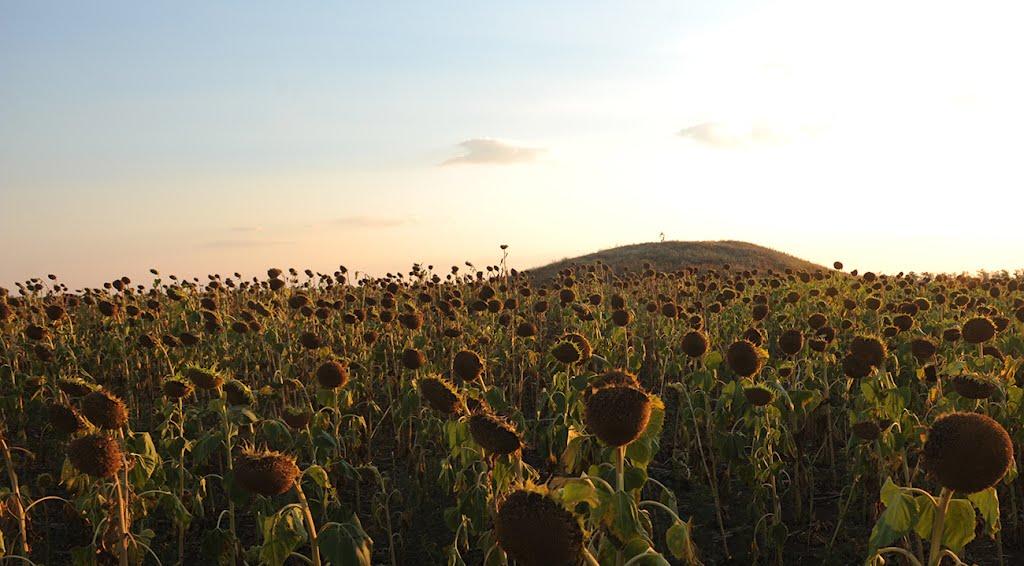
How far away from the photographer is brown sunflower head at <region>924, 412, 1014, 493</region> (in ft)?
8.46

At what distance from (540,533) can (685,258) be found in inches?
1250

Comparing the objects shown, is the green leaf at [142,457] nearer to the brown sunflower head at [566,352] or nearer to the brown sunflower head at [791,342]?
the brown sunflower head at [566,352]

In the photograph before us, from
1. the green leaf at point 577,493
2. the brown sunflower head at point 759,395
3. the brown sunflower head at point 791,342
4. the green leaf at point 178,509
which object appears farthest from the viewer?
the brown sunflower head at point 791,342

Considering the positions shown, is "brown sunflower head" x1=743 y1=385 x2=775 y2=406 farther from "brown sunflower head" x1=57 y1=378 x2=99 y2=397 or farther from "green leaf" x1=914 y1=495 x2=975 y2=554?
"brown sunflower head" x1=57 y1=378 x2=99 y2=397

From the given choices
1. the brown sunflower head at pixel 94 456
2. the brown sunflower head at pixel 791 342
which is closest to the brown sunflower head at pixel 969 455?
the brown sunflower head at pixel 94 456

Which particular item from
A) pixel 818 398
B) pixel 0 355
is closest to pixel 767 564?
pixel 818 398

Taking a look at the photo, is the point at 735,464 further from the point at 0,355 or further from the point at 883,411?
the point at 0,355

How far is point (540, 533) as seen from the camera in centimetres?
215

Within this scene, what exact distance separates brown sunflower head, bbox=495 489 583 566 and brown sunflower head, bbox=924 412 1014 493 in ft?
4.48

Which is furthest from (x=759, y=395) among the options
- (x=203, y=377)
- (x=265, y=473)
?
(x=203, y=377)

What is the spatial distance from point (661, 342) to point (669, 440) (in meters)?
2.36

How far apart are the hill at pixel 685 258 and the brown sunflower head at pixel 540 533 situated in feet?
86.1

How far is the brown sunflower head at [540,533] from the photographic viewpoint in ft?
7.04

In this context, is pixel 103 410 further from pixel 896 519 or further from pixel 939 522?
pixel 939 522
